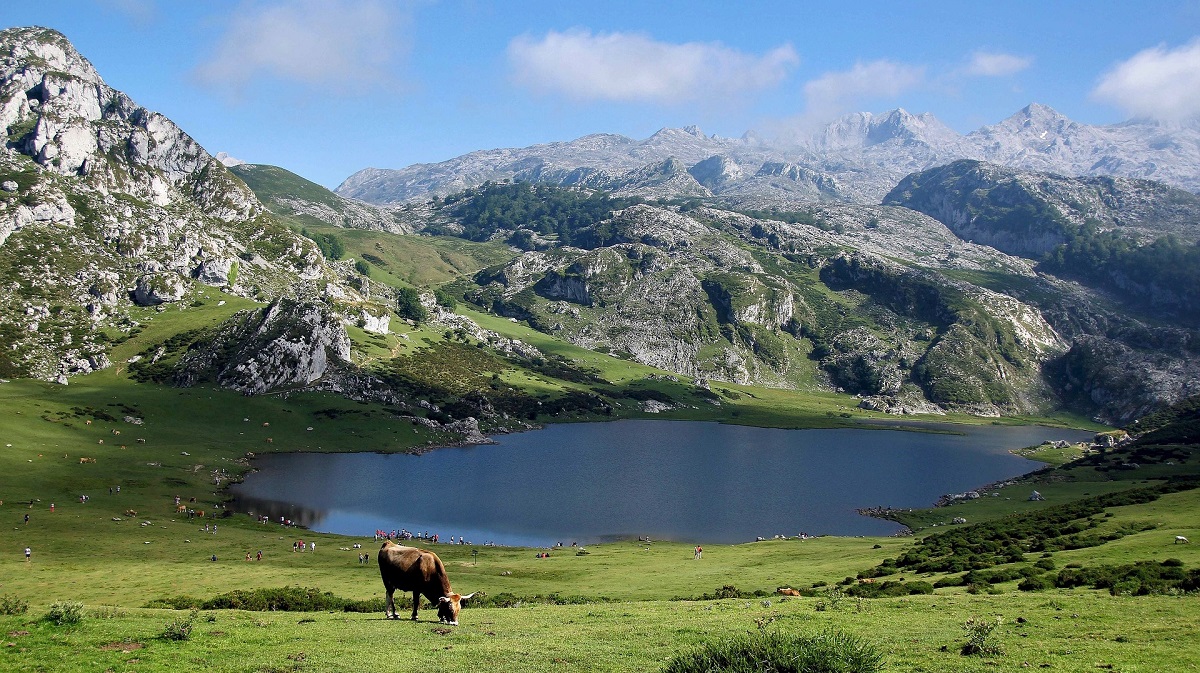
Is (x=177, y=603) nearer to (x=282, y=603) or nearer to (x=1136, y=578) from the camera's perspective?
(x=282, y=603)

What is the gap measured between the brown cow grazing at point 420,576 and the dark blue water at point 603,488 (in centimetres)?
6950

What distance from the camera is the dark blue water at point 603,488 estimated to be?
106500 millimetres

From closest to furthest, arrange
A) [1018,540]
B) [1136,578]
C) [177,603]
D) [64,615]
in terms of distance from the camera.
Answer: [64,615] → [1136,578] → [177,603] → [1018,540]

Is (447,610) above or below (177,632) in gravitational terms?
below

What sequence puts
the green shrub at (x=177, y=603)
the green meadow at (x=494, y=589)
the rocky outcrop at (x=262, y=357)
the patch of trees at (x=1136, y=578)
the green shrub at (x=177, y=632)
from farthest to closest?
the rocky outcrop at (x=262, y=357) → the green shrub at (x=177, y=603) → the patch of trees at (x=1136, y=578) → the green shrub at (x=177, y=632) → the green meadow at (x=494, y=589)

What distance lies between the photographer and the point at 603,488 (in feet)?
438

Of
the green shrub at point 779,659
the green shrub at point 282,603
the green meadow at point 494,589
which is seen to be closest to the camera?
the green shrub at point 779,659

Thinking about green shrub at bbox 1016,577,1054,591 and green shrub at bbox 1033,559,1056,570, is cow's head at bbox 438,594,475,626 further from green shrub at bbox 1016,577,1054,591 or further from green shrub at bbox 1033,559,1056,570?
green shrub at bbox 1033,559,1056,570

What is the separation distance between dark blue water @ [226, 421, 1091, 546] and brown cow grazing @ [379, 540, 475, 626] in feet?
228

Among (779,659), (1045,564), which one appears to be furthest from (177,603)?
(1045,564)

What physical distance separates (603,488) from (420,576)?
108 meters

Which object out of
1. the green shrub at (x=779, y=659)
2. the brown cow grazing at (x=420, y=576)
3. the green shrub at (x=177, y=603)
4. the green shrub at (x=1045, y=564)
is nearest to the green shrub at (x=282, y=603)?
the green shrub at (x=177, y=603)

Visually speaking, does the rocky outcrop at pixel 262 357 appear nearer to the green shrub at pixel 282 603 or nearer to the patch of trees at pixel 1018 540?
the green shrub at pixel 282 603

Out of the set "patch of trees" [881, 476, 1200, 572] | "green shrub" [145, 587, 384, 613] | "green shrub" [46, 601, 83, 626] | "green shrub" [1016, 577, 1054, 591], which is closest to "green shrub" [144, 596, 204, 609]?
"green shrub" [145, 587, 384, 613]
